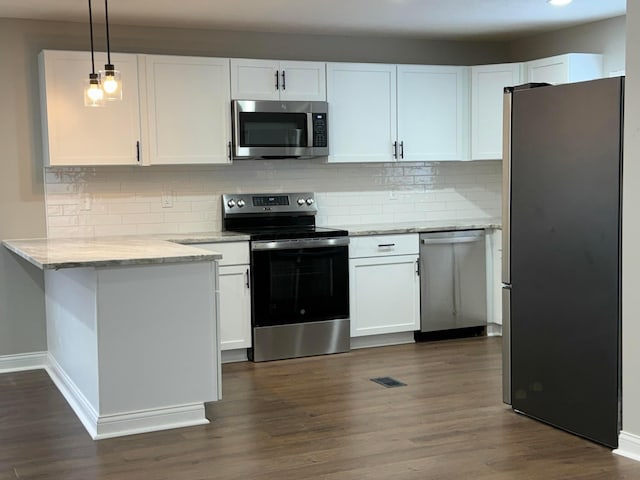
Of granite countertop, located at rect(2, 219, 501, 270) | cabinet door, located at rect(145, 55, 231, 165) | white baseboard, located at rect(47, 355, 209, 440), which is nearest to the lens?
granite countertop, located at rect(2, 219, 501, 270)

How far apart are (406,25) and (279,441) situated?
3371mm

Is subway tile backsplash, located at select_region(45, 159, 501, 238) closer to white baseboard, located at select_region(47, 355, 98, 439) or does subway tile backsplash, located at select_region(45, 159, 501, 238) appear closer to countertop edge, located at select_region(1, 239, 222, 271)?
white baseboard, located at select_region(47, 355, 98, 439)

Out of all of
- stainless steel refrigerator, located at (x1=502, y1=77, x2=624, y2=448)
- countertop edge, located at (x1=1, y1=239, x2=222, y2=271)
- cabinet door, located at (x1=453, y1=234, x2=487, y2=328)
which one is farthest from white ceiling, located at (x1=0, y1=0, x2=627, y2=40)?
countertop edge, located at (x1=1, y1=239, x2=222, y2=271)

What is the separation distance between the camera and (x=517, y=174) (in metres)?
4.11

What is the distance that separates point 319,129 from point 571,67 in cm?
188

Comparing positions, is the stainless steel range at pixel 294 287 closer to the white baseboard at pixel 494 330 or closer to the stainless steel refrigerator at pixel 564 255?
the white baseboard at pixel 494 330

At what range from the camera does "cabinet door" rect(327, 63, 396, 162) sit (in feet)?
19.6

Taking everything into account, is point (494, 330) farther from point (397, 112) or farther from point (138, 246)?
point (138, 246)

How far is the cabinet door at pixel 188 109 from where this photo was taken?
18.0ft

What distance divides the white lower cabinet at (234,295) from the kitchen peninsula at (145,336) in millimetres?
1143

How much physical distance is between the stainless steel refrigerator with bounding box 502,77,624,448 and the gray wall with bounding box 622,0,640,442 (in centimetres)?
4

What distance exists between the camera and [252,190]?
19.9ft

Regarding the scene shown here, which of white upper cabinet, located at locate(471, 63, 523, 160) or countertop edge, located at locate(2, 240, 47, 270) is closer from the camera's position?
countertop edge, located at locate(2, 240, 47, 270)

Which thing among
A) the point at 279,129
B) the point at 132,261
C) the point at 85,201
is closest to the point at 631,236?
the point at 132,261
